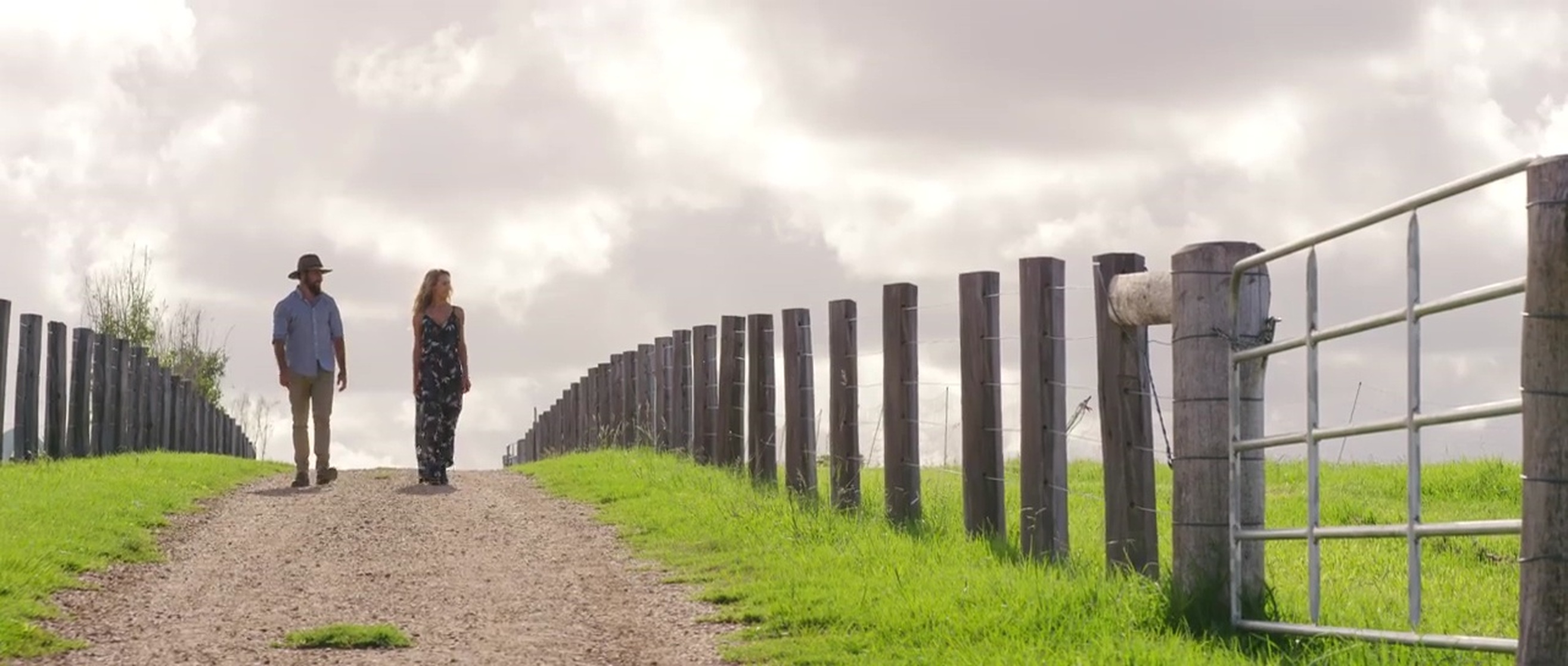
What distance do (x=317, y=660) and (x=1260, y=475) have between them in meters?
4.63

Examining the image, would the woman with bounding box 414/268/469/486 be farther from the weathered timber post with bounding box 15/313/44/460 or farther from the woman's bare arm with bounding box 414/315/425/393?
the weathered timber post with bounding box 15/313/44/460

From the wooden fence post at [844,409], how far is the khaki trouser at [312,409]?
6.85 metres

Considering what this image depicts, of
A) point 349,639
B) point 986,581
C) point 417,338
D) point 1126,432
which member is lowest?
point 349,639

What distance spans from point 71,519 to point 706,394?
7205 mm

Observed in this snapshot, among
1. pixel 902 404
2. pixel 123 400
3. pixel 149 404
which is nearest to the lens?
pixel 902 404

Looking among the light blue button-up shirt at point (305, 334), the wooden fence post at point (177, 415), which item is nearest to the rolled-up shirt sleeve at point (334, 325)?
the light blue button-up shirt at point (305, 334)

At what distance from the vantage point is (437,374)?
18.6 metres

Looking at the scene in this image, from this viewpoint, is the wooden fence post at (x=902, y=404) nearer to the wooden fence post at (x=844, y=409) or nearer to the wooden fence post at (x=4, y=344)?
the wooden fence post at (x=844, y=409)

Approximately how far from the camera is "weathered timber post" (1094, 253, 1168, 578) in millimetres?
9594

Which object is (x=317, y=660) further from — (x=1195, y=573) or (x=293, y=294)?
(x=293, y=294)

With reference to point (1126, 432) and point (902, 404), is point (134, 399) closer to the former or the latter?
point (902, 404)

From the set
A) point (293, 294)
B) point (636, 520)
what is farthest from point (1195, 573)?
point (293, 294)

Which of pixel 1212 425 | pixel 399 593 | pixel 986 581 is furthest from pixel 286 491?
pixel 1212 425

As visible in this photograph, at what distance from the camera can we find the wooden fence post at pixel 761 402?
55.1 ft
